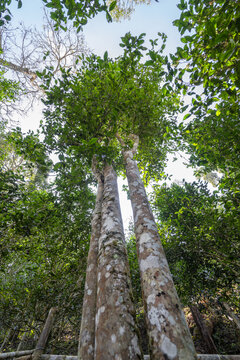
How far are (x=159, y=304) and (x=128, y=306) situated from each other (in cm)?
34

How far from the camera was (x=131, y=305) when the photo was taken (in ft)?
5.96

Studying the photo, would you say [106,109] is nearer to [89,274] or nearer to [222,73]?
[222,73]

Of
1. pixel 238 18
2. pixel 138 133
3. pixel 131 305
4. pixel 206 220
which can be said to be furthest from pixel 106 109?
pixel 206 220

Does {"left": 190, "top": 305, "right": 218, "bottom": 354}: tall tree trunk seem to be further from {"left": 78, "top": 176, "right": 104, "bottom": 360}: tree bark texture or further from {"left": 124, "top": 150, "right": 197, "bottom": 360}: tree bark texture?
{"left": 124, "top": 150, "right": 197, "bottom": 360}: tree bark texture

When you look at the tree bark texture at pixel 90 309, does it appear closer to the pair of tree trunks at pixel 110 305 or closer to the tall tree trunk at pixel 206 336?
the pair of tree trunks at pixel 110 305

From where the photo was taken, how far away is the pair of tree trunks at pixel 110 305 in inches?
57.2

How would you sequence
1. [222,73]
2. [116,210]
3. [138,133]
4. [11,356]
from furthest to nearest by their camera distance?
[138,133], [116,210], [11,356], [222,73]

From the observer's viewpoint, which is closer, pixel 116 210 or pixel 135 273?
pixel 116 210

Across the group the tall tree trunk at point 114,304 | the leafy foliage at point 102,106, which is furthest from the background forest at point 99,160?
the tall tree trunk at point 114,304

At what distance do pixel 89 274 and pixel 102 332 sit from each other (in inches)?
50.1

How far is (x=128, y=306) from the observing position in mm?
1772

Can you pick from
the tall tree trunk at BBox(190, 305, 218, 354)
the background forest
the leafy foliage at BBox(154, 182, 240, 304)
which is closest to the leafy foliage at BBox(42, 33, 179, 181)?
the background forest

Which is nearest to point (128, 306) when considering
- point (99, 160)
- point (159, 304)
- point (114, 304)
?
point (114, 304)

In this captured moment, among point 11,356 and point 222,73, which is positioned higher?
point 222,73
